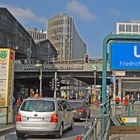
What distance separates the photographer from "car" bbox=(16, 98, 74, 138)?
15047 millimetres

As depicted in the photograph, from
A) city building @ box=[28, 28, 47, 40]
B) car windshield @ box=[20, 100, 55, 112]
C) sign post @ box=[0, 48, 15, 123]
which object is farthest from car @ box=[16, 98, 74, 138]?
city building @ box=[28, 28, 47, 40]

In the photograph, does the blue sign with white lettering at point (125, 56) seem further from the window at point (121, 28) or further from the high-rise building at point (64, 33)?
the high-rise building at point (64, 33)

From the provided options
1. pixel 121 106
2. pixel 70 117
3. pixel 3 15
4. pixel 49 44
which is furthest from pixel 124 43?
pixel 49 44

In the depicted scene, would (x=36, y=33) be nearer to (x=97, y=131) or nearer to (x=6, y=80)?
(x=6, y=80)

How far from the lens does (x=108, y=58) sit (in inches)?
633

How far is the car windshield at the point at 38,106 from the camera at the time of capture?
1537 centimetres

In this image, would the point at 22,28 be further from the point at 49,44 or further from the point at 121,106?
the point at 121,106

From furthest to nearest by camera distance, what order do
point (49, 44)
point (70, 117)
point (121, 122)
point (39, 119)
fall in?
point (49, 44) → point (70, 117) → point (121, 122) → point (39, 119)

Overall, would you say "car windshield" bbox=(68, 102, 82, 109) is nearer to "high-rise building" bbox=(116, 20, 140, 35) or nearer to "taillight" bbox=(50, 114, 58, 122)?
"taillight" bbox=(50, 114, 58, 122)

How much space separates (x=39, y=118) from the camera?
15.1m

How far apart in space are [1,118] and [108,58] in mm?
6822

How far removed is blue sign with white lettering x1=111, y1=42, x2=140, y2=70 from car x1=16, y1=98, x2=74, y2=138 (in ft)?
9.35

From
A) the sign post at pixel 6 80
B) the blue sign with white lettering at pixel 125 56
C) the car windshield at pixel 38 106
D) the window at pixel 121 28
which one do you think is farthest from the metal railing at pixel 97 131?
the window at pixel 121 28

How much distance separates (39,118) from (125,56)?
409cm
